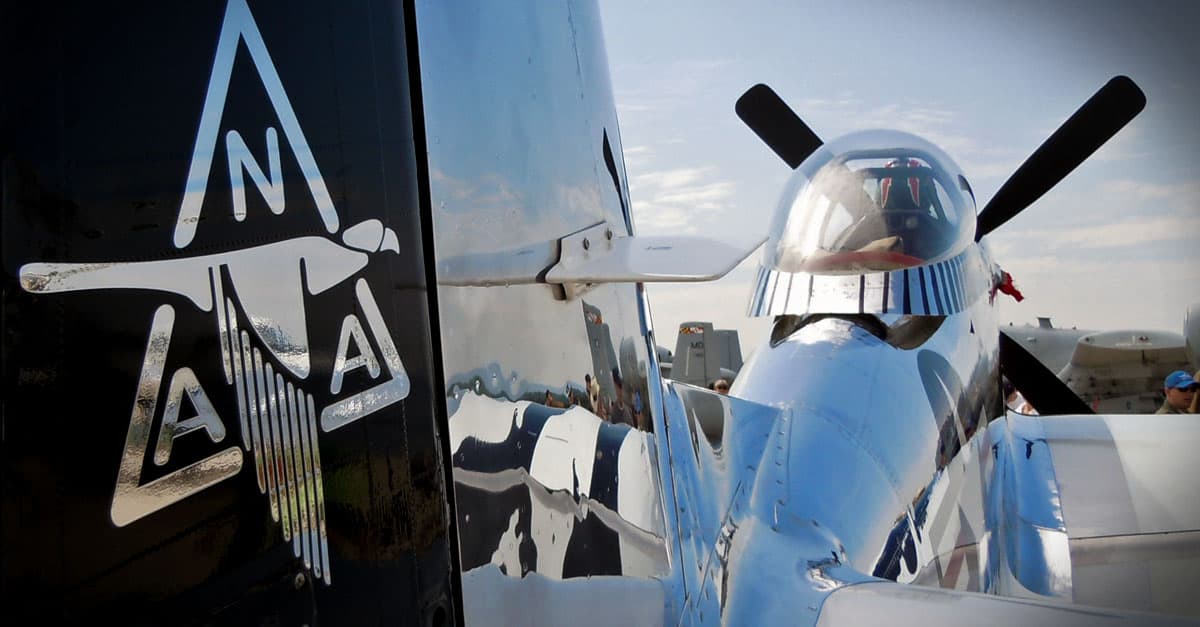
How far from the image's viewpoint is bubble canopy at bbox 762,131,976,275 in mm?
5188

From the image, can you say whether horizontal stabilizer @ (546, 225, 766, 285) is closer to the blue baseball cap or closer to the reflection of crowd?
the reflection of crowd

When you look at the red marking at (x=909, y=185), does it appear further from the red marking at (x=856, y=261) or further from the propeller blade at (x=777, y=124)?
the propeller blade at (x=777, y=124)

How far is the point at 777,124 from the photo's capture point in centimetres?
934

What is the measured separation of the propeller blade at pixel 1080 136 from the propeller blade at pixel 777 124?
2101mm

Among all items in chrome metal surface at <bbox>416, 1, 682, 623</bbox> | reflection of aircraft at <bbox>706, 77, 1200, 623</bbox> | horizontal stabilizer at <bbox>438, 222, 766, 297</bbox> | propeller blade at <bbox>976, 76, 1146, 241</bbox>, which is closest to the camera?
chrome metal surface at <bbox>416, 1, 682, 623</bbox>

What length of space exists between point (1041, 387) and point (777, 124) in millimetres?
3284

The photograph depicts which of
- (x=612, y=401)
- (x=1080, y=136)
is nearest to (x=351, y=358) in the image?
(x=612, y=401)


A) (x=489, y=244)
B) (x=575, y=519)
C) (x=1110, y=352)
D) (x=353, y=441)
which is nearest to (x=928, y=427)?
(x=575, y=519)

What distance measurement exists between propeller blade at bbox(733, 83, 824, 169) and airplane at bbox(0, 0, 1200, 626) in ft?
22.4

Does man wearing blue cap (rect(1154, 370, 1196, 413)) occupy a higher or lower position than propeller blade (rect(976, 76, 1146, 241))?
lower

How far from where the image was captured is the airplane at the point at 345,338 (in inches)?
39.2

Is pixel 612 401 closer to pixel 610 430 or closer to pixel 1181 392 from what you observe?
pixel 610 430

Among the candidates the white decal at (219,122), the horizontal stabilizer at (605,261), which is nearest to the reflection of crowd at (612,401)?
the horizontal stabilizer at (605,261)

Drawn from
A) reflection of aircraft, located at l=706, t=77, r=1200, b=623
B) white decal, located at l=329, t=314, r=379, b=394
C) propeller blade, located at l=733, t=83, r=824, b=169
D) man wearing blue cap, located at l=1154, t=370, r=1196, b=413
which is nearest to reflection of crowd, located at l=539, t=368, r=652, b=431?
white decal, located at l=329, t=314, r=379, b=394
